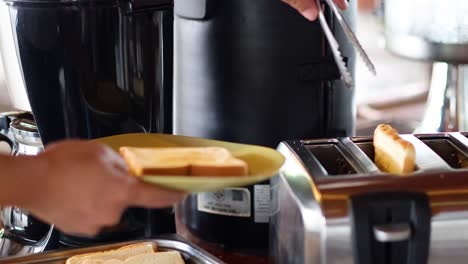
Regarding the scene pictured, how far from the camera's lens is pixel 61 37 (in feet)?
2.58

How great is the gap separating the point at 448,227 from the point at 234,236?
304 millimetres

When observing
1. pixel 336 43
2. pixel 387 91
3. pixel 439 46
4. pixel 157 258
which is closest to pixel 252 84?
pixel 336 43

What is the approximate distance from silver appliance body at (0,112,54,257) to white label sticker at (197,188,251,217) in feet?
0.58

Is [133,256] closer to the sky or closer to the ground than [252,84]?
closer to the ground

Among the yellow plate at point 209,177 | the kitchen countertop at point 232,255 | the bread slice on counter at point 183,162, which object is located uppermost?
the bread slice on counter at point 183,162

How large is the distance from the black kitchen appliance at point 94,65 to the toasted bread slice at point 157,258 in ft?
0.27

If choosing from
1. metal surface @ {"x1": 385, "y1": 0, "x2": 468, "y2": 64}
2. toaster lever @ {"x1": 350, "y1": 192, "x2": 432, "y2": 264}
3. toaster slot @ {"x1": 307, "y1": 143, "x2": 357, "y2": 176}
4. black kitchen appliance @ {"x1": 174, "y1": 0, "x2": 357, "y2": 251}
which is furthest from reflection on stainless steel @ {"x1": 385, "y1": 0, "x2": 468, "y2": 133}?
toaster lever @ {"x1": 350, "y1": 192, "x2": 432, "y2": 264}

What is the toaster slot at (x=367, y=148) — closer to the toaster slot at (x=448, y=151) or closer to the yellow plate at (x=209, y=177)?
the toaster slot at (x=448, y=151)

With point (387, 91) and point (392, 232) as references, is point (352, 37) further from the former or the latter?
point (387, 91)

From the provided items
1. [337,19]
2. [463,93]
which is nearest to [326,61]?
[337,19]

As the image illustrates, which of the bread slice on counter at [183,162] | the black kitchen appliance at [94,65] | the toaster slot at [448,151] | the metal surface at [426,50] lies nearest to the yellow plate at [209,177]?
the bread slice on counter at [183,162]

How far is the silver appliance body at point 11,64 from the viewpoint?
0.80 metres

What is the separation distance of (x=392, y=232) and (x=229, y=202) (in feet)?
0.93

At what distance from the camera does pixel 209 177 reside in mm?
592
